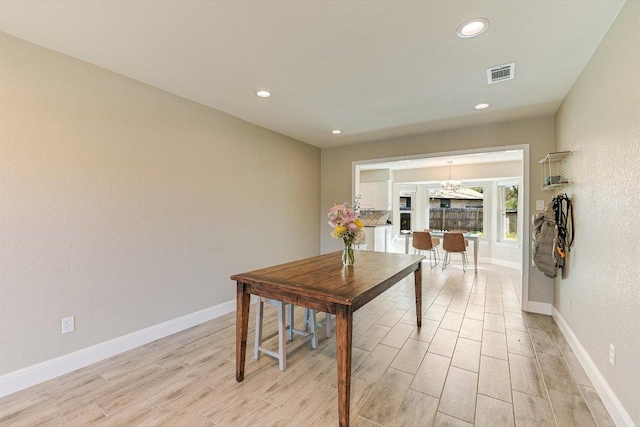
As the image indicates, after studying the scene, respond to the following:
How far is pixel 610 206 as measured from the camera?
1818 mm

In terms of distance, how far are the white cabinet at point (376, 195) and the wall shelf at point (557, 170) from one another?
3.97 metres

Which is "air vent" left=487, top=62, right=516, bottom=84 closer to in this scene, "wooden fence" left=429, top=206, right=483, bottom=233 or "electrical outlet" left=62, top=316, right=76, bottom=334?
"electrical outlet" left=62, top=316, right=76, bottom=334

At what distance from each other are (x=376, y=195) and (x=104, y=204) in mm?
5988

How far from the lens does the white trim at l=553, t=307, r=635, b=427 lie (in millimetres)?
1582

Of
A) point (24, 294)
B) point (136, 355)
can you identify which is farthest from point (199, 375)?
point (24, 294)

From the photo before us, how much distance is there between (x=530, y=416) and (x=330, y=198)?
3.90 meters

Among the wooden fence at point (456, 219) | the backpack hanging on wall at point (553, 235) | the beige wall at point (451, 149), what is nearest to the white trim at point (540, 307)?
the beige wall at point (451, 149)

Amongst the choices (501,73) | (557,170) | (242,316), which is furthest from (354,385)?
(557,170)

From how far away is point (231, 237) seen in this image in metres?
3.52

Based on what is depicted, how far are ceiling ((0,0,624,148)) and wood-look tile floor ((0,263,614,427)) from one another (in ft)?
7.91

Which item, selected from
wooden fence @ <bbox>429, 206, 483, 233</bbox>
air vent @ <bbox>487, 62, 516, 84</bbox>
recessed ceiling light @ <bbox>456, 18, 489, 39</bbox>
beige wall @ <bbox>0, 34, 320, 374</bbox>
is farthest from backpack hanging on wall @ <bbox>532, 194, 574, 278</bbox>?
wooden fence @ <bbox>429, 206, 483, 233</bbox>

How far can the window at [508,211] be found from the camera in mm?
6906

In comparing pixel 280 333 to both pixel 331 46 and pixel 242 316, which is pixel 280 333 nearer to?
pixel 242 316

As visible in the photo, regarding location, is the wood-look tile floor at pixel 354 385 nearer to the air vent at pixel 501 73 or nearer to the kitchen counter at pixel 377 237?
the air vent at pixel 501 73
